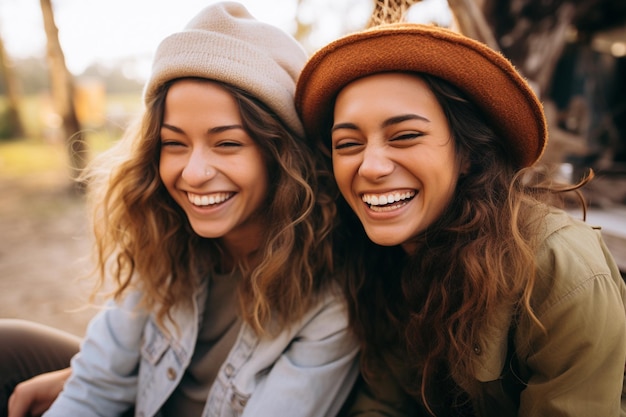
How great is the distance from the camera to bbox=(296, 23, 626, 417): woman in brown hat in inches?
46.9

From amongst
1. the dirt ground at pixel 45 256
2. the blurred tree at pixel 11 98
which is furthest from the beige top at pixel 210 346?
the blurred tree at pixel 11 98

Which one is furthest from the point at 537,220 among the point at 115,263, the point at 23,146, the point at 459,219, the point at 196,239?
the point at 23,146

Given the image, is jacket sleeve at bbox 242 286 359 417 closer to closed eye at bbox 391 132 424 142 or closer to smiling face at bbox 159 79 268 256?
smiling face at bbox 159 79 268 256

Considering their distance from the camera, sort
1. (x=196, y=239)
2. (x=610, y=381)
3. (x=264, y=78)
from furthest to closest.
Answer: (x=196, y=239)
(x=264, y=78)
(x=610, y=381)

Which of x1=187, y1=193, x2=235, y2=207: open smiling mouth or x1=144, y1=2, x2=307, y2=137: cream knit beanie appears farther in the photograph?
x1=187, y1=193, x2=235, y2=207: open smiling mouth

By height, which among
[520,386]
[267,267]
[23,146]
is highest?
[267,267]

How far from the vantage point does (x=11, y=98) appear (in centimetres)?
1608

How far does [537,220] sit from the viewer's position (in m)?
1.34

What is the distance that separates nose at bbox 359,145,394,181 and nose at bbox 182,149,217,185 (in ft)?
1.85

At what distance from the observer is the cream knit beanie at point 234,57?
5.01 ft

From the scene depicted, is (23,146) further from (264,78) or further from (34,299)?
(264,78)

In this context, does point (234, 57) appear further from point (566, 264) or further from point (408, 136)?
point (566, 264)

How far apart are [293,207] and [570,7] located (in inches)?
98.0

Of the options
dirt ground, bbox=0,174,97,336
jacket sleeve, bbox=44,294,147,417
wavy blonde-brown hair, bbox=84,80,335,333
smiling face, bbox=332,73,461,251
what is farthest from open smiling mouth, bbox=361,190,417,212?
dirt ground, bbox=0,174,97,336
